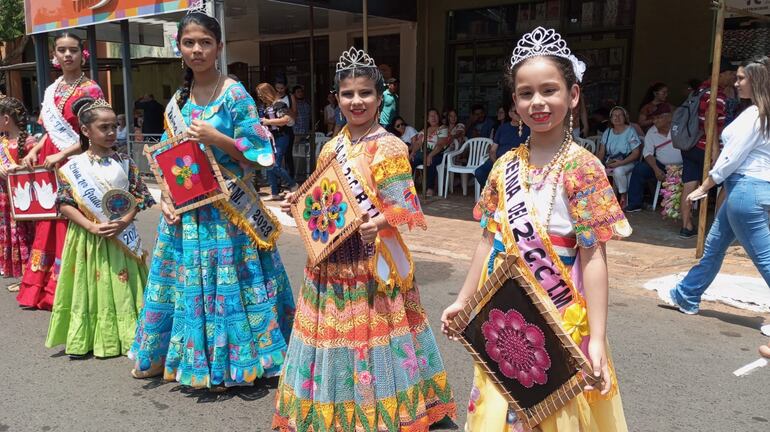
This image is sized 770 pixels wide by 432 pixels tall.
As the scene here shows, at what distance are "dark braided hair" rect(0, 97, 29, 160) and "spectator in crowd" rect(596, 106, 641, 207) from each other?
23.4ft

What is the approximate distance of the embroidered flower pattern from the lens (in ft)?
8.87

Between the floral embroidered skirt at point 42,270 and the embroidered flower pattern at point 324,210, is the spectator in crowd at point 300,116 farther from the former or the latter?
the embroidered flower pattern at point 324,210

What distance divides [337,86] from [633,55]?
8.26 m

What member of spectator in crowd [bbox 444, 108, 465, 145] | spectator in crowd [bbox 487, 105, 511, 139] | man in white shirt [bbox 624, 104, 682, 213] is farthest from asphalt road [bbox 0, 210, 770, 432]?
spectator in crowd [bbox 444, 108, 465, 145]

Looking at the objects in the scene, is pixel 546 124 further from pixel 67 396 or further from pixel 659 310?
pixel 659 310

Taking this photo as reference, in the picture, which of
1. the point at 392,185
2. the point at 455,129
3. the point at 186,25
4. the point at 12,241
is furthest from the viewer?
the point at 455,129

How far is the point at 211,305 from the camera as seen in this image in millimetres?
3305

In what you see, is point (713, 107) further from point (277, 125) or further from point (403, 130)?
point (277, 125)

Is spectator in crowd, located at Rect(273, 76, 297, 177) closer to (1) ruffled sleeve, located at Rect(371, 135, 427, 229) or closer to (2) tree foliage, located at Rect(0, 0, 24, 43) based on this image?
(1) ruffled sleeve, located at Rect(371, 135, 427, 229)

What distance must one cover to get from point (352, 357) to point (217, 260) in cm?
98

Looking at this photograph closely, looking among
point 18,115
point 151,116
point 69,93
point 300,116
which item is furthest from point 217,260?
point 151,116

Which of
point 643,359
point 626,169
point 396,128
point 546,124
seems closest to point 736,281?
point 643,359

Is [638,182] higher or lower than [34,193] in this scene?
lower

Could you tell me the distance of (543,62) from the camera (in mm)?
2027
